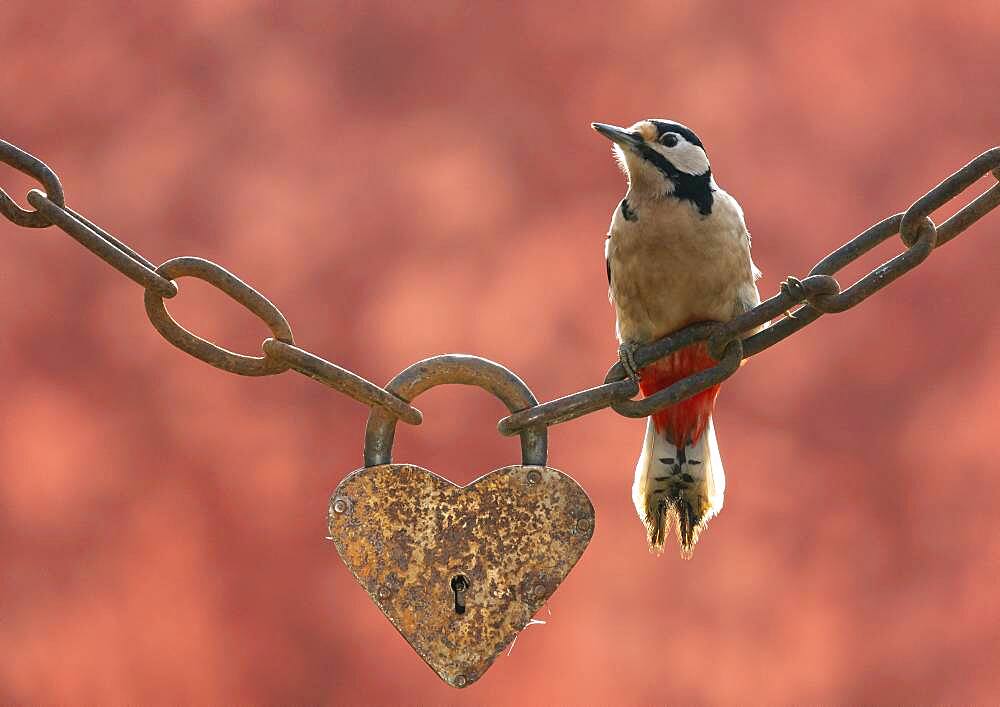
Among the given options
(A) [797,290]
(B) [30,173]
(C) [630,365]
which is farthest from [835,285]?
(B) [30,173]

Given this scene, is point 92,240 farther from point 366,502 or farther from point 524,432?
point 524,432

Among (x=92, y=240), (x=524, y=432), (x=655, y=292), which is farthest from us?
(x=655, y=292)

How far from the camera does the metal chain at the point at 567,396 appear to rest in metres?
1.21

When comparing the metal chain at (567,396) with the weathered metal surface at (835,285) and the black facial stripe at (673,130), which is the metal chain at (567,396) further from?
the black facial stripe at (673,130)

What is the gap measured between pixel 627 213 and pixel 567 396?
103 cm

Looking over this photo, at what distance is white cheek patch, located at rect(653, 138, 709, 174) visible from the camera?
2156 mm

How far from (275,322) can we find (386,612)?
0.36 metres

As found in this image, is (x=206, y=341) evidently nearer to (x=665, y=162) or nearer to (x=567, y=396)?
(x=567, y=396)

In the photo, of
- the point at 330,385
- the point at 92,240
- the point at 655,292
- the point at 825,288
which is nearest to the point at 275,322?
the point at 330,385

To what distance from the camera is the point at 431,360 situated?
127 cm

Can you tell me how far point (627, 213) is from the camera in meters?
2.21

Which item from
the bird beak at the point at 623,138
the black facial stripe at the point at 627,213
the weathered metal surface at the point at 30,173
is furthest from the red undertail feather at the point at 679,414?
the weathered metal surface at the point at 30,173

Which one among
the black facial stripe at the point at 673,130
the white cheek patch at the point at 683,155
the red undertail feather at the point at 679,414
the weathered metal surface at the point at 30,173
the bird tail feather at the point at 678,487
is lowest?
the weathered metal surface at the point at 30,173

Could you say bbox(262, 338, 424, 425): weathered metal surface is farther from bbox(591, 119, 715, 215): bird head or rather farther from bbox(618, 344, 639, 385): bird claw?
bbox(591, 119, 715, 215): bird head
